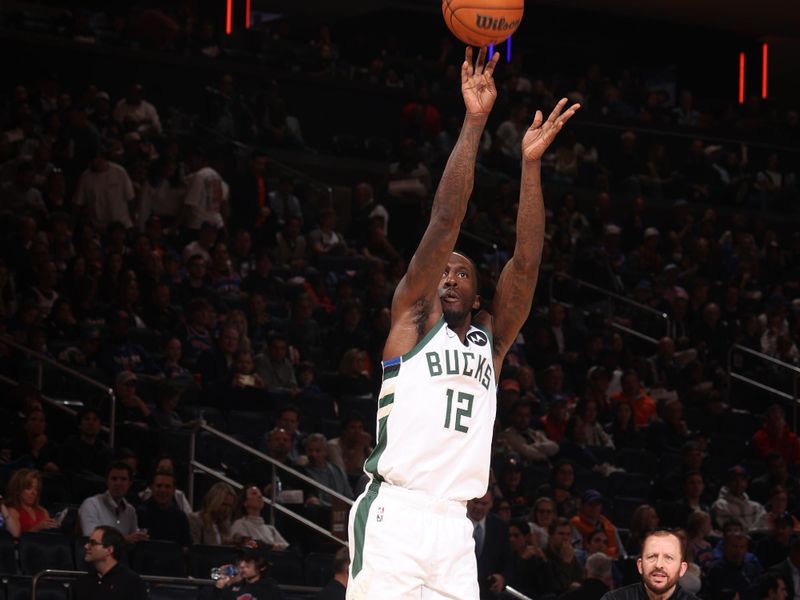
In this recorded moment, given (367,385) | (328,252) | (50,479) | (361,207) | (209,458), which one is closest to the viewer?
(50,479)

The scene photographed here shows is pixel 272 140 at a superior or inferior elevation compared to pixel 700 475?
superior

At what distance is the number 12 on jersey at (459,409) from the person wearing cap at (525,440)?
7805 mm

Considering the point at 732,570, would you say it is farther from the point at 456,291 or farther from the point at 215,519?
the point at 456,291

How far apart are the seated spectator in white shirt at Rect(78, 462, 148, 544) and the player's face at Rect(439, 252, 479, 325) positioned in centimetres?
510

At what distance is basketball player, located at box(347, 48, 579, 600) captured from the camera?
5148 millimetres

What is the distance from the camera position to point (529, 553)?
1102cm

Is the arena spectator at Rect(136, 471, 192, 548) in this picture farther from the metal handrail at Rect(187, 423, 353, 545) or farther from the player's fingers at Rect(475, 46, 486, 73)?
the player's fingers at Rect(475, 46, 486, 73)

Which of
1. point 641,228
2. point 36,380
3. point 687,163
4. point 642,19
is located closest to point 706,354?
point 641,228

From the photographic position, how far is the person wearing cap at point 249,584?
29.9ft

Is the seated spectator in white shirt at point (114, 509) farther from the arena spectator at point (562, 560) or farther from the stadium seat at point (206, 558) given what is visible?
the arena spectator at point (562, 560)

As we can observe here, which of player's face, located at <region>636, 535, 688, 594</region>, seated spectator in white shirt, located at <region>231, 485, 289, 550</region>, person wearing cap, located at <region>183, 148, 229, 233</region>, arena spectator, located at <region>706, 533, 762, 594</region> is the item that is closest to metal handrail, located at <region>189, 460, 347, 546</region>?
seated spectator in white shirt, located at <region>231, 485, 289, 550</region>

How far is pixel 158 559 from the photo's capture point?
9.84 meters

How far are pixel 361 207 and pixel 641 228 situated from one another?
13.7 ft

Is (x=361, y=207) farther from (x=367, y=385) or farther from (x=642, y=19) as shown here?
(x=642, y=19)
